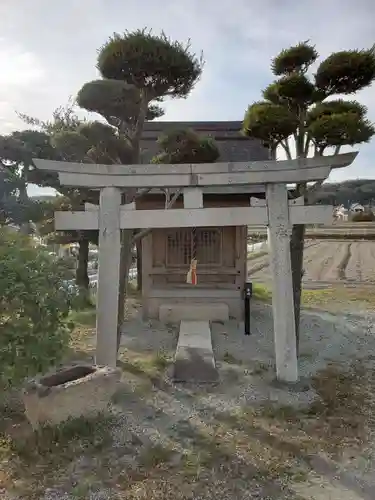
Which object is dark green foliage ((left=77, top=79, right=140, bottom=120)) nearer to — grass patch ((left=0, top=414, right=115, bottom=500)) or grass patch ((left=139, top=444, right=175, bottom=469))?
grass patch ((left=0, top=414, right=115, bottom=500))

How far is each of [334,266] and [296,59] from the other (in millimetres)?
16914

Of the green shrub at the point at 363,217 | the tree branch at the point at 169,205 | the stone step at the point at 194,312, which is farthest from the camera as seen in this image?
the green shrub at the point at 363,217

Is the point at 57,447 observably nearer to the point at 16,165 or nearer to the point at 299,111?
the point at 299,111

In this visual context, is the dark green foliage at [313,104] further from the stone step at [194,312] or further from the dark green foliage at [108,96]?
the stone step at [194,312]

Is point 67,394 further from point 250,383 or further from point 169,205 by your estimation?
point 169,205

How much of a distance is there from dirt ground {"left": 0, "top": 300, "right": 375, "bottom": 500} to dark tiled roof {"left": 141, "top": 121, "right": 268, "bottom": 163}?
6096 millimetres

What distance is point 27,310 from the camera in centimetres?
428

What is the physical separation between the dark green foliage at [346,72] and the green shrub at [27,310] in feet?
15.4

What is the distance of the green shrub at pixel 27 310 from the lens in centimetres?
406

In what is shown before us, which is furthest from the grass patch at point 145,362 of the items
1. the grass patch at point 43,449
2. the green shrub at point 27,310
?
the green shrub at point 27,310

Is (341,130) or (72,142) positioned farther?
(72,142)

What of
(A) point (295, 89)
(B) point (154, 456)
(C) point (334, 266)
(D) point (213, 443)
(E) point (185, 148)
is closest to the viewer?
(B) point (154, 456)

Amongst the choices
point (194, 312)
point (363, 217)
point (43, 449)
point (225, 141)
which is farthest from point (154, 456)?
point (363, 217)

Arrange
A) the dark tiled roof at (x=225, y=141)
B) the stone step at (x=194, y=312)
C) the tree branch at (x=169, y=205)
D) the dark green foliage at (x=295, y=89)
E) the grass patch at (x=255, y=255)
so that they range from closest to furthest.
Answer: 1. the dark green foliage at (x=295, y=89)
2. the tree branch at (x=169, y=205)
3. the stone step at (x=194, y=312)
4. the dark tiled roof at (x=225, y=141)
5. the grass patch at (x=255, y=255)
